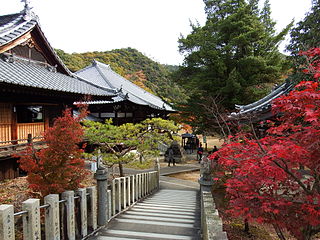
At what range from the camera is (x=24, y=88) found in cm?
676

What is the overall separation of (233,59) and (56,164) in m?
14.3

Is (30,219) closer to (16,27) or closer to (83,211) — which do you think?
(83,211)

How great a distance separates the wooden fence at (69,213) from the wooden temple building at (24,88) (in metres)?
3.65

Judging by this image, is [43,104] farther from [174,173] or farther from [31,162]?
[174,173]

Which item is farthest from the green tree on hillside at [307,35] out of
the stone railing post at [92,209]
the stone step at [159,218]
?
the stone railing post at [92,209]

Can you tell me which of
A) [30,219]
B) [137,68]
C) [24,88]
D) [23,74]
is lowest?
[30,219]

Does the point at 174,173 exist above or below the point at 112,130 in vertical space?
below

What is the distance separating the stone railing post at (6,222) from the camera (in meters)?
2.24

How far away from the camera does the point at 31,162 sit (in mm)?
4203

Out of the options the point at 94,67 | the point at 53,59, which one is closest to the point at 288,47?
the point at 53,59

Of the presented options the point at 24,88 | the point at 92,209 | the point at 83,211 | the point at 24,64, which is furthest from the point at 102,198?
the point at 24,64

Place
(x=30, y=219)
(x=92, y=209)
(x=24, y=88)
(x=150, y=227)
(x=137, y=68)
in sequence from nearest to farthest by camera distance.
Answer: (x=30, y=219), (x=92, y=209), (x=150, y=227), (x=24, y=88), (x=137, y=68)

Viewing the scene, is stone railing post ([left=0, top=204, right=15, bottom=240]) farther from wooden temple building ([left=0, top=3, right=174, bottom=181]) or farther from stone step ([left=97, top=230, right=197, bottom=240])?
wooden temple building ([left=0, top=3, right=174, bottom=181])

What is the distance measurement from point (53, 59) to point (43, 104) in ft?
8.31
